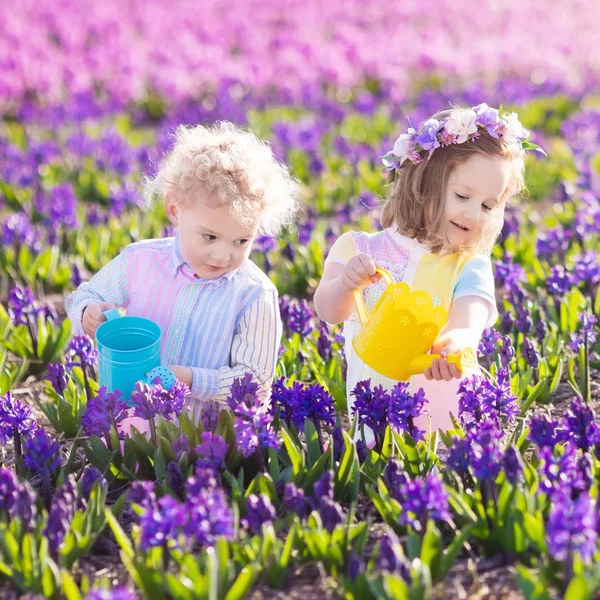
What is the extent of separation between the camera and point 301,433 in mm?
3494

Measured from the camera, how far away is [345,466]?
312cm

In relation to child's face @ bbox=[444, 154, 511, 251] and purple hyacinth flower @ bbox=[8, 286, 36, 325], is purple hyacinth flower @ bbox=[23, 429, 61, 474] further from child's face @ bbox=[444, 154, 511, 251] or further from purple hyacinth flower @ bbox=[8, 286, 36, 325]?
child's face @ bbox=[444, 154, 511, 251]

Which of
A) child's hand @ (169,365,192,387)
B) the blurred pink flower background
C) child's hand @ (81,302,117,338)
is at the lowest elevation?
child's hand @ (169,365,192,387)

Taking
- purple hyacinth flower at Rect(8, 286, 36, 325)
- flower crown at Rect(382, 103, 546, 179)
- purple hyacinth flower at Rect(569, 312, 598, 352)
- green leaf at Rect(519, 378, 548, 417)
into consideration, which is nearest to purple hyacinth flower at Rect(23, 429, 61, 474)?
purple hyacinth flower at Rect(8, 286, 36, 325)

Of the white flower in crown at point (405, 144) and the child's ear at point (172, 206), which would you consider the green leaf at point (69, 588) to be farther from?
the white flower in crown at point (405, 144)

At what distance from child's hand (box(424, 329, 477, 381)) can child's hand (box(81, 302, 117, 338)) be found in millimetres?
1158

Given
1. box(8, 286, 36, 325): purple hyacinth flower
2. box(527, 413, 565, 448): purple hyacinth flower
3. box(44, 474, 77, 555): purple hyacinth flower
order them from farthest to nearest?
box(8, 286, 36, 325): purple hyacinth flower
box(527, 413, 565, 448): purple hyacinth flower
box(44, 474, 77, 555): purple hyacinth flower

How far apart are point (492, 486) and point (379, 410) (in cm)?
49

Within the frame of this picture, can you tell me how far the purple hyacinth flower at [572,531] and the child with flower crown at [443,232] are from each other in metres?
0.95

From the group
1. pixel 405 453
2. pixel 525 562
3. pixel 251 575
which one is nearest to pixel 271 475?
pixel 405 453

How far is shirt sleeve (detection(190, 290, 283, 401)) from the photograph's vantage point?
343cm

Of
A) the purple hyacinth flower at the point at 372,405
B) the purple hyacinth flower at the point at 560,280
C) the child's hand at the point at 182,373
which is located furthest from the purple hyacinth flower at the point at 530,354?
the child's hand at the point at 182,373

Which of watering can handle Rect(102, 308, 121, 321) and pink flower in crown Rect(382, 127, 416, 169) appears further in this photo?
pink flower in crown Rect(382, 127, 416, 169)

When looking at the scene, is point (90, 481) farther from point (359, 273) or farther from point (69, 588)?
point (359, 273)
